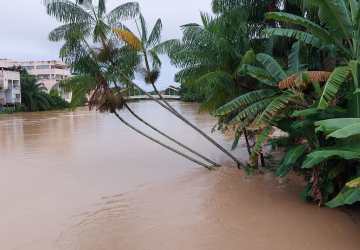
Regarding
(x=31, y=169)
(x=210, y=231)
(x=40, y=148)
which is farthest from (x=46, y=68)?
(x=210, y=231)

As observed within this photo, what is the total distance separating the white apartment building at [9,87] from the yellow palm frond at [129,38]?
5658 cm

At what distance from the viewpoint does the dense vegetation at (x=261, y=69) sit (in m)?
7.65

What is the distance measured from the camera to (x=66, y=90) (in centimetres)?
1396

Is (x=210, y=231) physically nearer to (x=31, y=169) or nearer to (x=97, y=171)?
(x=97, y=171)

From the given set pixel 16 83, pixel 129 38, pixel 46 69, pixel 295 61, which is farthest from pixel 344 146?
pixel 46 69

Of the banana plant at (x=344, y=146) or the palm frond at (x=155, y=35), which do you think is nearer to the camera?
the banana plant at (x=344, y=146)

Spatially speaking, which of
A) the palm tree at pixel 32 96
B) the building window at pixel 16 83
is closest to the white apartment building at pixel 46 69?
the palm tree at pixel 32 96

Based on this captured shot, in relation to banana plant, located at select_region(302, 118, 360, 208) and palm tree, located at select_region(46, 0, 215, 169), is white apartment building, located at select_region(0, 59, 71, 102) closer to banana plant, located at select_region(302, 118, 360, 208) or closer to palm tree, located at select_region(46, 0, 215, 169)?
palm tree, located at select_region(46, 0, 215, 169)

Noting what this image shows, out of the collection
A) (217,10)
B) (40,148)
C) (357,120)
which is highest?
(217,10)

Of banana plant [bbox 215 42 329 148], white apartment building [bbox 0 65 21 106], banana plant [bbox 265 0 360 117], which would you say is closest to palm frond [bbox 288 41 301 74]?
banana plant [bbox 215 42 329 148]

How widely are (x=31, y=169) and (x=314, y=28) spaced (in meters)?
11.5

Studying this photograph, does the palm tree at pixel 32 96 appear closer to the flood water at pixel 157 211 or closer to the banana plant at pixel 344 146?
the flood water at pixel 157 211

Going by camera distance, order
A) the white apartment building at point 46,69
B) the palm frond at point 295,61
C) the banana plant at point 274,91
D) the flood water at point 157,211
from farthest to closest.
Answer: the white apartment building at point 46,69 → the palm frond at point 295,61 → the banana plant at point 274,91 → the flood water at point 157,211

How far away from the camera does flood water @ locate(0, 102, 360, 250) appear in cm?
761
